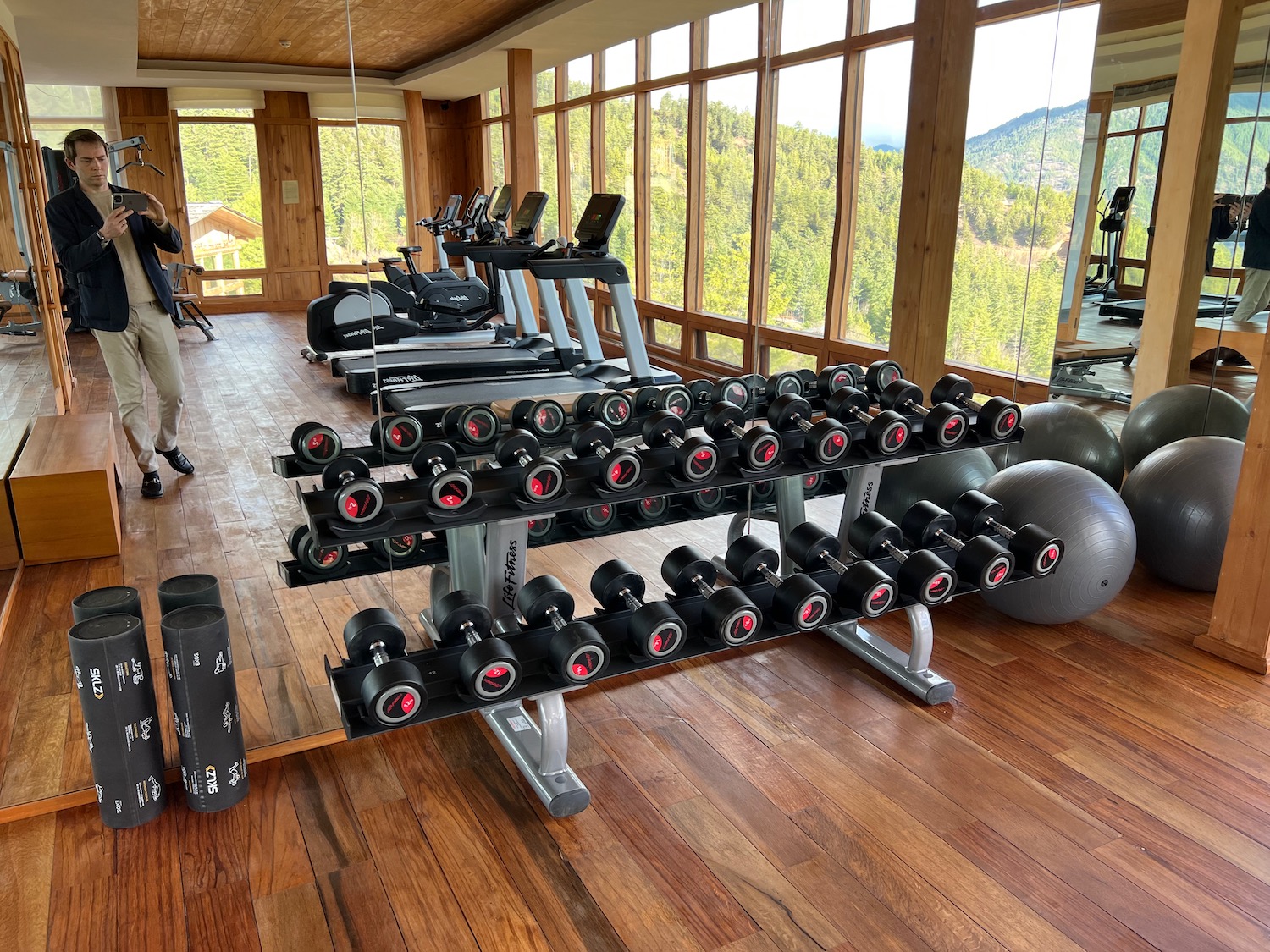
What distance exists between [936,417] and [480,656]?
1.54 meters

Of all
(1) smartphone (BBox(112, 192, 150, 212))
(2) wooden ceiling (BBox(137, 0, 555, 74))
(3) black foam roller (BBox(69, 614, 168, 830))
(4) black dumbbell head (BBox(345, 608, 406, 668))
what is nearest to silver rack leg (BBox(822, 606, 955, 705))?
(4) black dumbbell head (BBox(345, 608, 406, 668))

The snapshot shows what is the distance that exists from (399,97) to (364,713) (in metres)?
1.59

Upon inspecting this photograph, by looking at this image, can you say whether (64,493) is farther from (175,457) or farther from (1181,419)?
(1181,419)

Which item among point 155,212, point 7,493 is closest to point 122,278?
point 155,212

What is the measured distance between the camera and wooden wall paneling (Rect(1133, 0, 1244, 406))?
12.2ft

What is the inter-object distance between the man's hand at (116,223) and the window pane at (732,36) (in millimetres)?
1962

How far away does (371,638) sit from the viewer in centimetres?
208

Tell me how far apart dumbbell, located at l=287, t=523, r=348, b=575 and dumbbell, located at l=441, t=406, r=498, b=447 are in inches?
19.2

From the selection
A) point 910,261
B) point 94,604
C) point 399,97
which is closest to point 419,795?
point 94,604

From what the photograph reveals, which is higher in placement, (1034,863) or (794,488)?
(794,488)

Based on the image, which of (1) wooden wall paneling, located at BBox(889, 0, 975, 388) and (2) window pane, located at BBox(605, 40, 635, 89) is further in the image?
(1) wooden wall paneling, located at BBox(889, 0, 975, 388)

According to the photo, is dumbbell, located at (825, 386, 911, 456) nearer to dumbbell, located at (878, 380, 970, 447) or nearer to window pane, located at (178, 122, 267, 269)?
dumbbell, located at (878, 380, 970, 447)

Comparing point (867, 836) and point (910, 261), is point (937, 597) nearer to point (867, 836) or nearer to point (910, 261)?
point (867, 836)

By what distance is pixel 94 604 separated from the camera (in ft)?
6.76
